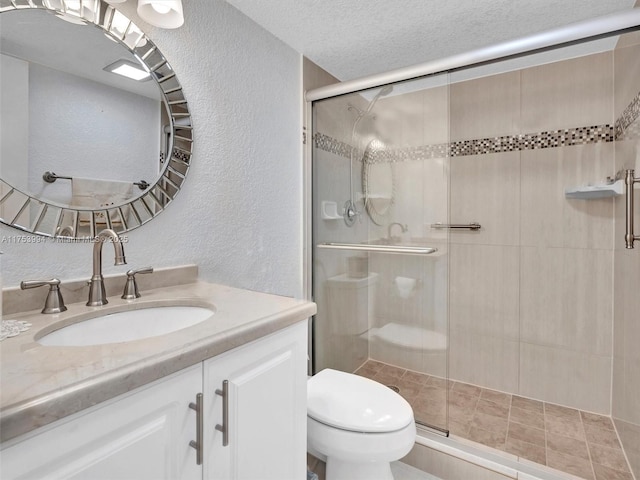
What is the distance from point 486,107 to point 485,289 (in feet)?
4.05

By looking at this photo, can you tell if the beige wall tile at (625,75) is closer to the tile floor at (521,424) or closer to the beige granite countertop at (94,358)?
the tile floor at (521,424)

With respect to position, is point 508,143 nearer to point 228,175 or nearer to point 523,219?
point 523,219

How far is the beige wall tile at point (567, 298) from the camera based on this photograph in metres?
2.03

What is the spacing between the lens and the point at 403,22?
168cm

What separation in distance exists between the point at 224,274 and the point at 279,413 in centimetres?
75

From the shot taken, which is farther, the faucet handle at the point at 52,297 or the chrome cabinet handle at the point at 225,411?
the faucet handle at the point at 52,297

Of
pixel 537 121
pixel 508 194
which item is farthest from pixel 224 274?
pixel 537 121

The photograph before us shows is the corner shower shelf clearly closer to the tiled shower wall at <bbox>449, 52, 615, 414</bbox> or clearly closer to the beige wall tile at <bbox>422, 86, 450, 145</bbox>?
the tiled shower wall at <bbox>449, 52, 615, 414</bbox>

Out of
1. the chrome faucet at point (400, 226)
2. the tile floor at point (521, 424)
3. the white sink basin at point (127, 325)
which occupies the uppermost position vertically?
the chrome faucet at point (400, 226)

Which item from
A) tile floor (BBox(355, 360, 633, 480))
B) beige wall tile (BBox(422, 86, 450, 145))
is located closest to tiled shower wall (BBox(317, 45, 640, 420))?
beige wall tile (BBox(422, 86, 450, 145))

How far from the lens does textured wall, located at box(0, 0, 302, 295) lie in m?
1.20

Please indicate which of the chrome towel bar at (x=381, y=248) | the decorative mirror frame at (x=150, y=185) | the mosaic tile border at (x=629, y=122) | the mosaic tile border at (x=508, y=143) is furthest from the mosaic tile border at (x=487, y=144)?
the decorative mirror frame at (x=150, y=185)

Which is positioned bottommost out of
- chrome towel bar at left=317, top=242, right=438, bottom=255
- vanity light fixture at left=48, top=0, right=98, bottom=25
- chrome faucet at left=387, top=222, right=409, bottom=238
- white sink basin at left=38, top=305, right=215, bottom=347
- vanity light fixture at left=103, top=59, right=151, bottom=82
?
white sink basin at left=38, top=305, right=215, bottom=347

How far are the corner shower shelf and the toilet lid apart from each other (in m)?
1.51
